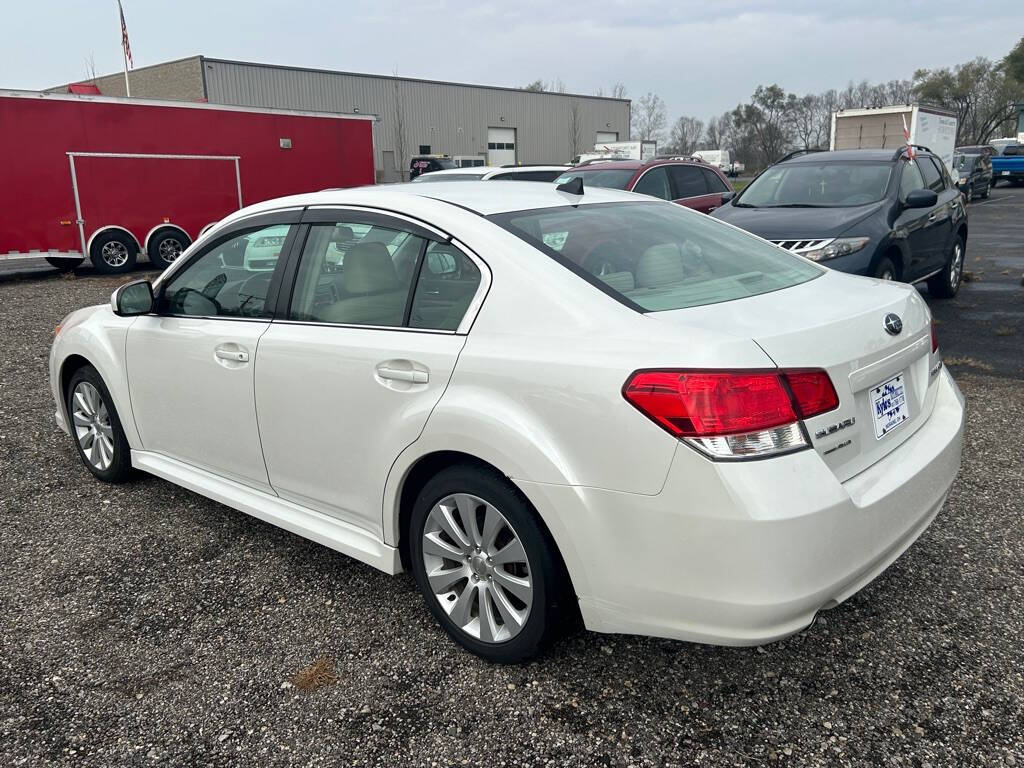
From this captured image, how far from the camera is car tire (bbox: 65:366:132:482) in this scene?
4406 millimetres

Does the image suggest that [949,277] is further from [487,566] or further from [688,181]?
[487,566]

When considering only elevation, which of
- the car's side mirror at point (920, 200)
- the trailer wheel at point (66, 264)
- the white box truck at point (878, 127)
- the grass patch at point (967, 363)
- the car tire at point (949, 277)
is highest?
the white box truck at point (878, 127)

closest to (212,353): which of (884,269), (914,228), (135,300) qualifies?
(135,300)

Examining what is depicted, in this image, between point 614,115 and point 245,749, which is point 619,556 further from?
point 614,115

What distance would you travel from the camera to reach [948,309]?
9.15 m

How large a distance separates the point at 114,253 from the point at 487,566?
45.5 feet

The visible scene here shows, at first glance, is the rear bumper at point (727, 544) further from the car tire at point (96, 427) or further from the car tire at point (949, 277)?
the car tire at point (949, 277)

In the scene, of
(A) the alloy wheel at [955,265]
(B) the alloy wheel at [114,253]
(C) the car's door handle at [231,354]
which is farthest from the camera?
(B) the alloy wheel at [114,253]

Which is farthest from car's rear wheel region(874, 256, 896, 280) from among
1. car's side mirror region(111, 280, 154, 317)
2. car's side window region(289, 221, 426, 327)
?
car's side mirror region(111, 280, 154, 317)

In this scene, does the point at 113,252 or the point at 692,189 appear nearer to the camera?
the point at 692,189

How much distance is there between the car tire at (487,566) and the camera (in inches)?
101

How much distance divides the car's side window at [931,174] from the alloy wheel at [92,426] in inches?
326

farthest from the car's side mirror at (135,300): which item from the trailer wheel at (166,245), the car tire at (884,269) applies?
the trailer wheel at (166,245)

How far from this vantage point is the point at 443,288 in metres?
2.86
